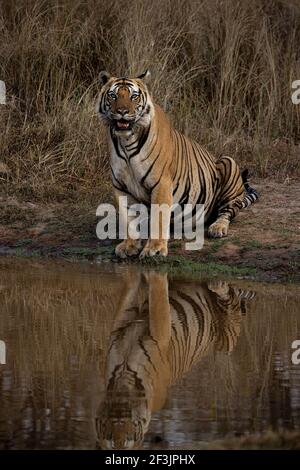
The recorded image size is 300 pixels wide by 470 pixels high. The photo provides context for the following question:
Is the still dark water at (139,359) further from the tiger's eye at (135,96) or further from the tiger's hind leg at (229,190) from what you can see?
the tiger's hind leg at (229,190)

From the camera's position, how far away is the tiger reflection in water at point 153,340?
16.2 ft

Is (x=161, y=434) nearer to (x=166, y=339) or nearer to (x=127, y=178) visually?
(x=166, y=339)

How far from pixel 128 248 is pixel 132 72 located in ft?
9.74

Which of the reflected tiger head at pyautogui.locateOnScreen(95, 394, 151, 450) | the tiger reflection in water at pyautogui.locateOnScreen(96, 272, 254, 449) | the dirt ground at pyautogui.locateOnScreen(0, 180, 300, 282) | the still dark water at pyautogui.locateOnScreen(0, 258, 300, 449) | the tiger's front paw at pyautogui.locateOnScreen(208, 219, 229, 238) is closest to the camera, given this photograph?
the reflected tiger head at pyautogui.locateOnScreen(95, 394, 151, 450)

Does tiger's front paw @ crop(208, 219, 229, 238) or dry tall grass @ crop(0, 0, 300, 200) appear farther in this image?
dry tall grass @ crop(0, 0, 300, 200)

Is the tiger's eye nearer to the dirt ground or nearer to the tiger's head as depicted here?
the tiger's head

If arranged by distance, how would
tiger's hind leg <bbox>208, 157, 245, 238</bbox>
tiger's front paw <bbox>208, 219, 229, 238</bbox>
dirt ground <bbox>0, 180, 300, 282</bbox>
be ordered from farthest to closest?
tiger's hind leg <bbox>208, 157, 245, 238</bbox>
tiger's front paw <bbox>208, 219, 229, 238</bbox>
dirt ground <bbox>0, 180, 300, 282</bbox>

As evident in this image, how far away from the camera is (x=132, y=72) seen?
11625 millimetres

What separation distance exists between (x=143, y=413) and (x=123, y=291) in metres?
3.03

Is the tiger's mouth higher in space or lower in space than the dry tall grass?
lower

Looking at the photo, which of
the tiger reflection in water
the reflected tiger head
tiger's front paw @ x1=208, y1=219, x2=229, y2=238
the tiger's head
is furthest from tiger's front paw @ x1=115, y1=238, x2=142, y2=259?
the reflected tiger head

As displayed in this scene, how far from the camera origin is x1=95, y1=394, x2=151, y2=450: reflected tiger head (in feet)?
15.1

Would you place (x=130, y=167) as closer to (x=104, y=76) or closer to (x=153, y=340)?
→ (x=104, y=76)

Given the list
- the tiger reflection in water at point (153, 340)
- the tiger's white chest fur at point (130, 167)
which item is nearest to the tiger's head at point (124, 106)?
the tiger's white chest fur at point (130, 167)
